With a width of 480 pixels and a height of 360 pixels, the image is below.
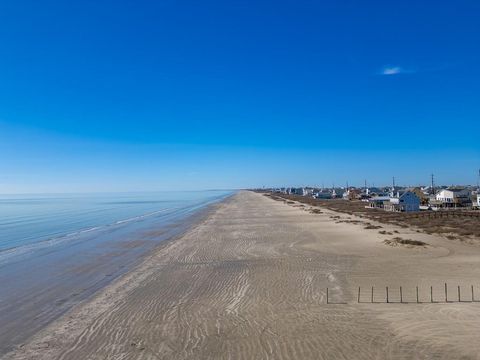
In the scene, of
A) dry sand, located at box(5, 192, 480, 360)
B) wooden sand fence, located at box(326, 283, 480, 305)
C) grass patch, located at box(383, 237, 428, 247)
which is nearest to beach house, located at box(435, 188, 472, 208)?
grass patch, located at box(383, 237, 428, 247)

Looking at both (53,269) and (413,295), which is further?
(53,269)

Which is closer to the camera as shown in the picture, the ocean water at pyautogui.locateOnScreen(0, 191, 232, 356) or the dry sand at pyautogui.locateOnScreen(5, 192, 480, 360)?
the dry sand at pyautogui.locateOnScreen(5, 192, 480, 360)

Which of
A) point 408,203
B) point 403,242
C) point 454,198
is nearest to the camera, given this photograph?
point 403,242

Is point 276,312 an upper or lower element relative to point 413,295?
lower

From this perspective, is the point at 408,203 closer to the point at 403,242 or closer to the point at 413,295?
the point at 403,242

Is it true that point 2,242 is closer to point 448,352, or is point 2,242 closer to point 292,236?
point 292,236

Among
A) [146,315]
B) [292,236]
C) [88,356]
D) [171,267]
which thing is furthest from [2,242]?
[88,356]

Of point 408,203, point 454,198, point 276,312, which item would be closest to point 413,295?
point 276,312

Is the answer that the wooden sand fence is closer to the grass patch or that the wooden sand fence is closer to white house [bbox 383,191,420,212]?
the grass patch
